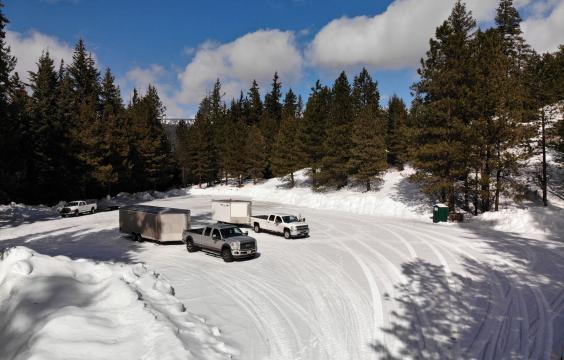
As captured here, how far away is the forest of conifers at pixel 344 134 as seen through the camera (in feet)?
94.9

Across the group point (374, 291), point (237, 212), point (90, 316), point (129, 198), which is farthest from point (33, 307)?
point (129, 198)

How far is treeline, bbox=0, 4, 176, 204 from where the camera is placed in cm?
3528

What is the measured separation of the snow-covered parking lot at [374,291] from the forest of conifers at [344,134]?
27.4ft

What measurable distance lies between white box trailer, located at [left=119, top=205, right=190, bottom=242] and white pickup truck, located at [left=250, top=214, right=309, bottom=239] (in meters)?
6.09

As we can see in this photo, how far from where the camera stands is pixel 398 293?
547 inches

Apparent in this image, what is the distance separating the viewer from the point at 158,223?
931 inches

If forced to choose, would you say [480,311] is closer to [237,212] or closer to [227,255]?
[227,255]

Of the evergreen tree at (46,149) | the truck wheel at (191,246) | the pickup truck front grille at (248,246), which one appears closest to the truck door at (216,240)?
the pickup truck front grille at (248,246)

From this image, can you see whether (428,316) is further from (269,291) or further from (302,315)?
(269,291)

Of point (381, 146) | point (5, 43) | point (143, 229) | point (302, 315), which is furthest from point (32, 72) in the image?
point (302, 315)

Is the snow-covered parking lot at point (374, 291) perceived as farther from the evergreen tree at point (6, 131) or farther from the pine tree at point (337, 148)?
the pine tree at point (337, 148)

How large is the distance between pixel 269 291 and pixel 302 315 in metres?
2.66

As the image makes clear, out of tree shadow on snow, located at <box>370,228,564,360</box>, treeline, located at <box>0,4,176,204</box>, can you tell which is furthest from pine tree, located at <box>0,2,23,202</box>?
tree shadow on snow, located at <box>370,228,564,360</box>

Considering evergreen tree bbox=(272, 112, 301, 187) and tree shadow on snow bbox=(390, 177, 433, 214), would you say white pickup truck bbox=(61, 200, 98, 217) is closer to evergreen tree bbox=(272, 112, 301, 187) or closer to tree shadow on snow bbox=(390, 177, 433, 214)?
evergreen tree bbox=(272, 112, 301, 187)
